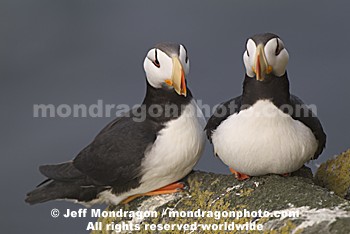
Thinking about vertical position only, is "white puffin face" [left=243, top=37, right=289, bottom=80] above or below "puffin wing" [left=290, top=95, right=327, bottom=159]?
above

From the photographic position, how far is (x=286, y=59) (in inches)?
107

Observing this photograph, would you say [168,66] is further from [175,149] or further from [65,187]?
[65,187]

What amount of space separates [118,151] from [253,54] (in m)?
0.81

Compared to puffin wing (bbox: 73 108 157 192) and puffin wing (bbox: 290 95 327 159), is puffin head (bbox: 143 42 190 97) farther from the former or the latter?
puffin wing (bbox: 290 95 327 159)

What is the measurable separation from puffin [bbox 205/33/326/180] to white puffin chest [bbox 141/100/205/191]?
16 cm

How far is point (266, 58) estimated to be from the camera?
8.66 ft

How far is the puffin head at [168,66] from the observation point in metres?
2.77

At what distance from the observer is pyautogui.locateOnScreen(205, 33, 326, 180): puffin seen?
8.96 ft

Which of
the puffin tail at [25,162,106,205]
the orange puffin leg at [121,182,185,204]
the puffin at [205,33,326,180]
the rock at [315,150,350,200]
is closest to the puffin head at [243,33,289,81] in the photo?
the puffin at [205,33,326,180]

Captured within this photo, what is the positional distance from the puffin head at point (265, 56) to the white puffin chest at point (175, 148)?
419 millimetres

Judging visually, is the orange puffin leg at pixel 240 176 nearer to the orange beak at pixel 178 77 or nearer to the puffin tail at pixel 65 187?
the orange beak at pixel 178 77

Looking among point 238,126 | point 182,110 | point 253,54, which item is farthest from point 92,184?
point 253,54

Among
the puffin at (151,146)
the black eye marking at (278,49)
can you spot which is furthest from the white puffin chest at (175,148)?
the black eye marking at (278,49)

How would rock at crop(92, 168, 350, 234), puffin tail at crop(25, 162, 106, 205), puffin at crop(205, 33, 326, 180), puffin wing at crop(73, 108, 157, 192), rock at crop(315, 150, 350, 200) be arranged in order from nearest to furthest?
1. rock at crop(92, 168, 350, 234)
2. puffin at crop(205, 33, 326, 180)
3. rock at crop(315, 150, 350, 200)
4. puffin wing at crop(73, 108, 157, 192)
5. puffin tail at crop(25, 162, 106, 205)
